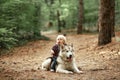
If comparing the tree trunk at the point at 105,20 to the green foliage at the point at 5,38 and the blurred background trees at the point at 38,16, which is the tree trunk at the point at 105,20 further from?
the green foliage at the point at 5,38

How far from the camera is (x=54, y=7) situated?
115ft

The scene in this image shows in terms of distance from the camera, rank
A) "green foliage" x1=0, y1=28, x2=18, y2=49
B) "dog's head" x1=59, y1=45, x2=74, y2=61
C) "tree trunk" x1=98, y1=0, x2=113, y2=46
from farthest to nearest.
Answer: "tree trunk" x1=98, y1=0, x2=113, y2=46
"green foliage" x1=0, y1=28, x2=18, y2=49
"dog's head" x1=59, y1=45, x2=74, y2=61

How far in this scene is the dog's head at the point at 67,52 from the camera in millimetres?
8969

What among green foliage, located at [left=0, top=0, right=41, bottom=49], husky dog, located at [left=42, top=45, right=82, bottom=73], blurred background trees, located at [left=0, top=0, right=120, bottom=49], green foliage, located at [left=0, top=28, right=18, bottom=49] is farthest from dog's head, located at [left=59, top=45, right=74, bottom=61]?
green foliage, located at [left=0, top=0, right=41, bottom=49]

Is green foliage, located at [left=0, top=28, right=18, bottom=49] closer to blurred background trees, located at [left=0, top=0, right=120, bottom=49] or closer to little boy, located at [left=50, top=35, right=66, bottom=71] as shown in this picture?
blurred background trees, located at [left=0, top=0, right=120, bottom=49]

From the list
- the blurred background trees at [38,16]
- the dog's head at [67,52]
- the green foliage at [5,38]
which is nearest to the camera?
the dog's head at [67,52]

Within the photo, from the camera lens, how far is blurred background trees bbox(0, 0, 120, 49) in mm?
15783

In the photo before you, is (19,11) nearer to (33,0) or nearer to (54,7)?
Result: (33,0)

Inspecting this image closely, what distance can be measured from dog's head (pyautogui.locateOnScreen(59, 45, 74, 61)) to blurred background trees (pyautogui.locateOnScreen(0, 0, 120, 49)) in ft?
7.93

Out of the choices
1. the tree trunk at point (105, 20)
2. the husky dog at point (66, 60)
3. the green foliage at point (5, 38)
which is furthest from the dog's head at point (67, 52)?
the tree trunk at point (105, 20)

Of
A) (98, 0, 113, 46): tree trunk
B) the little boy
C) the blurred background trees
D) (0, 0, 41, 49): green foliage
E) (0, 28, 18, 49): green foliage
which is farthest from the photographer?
(0, 0, 41, 49): green foliage

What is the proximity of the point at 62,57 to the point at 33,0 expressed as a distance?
14.7 meters

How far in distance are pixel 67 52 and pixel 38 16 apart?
1658 cm

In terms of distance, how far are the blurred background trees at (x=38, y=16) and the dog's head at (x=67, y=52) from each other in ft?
7.93
